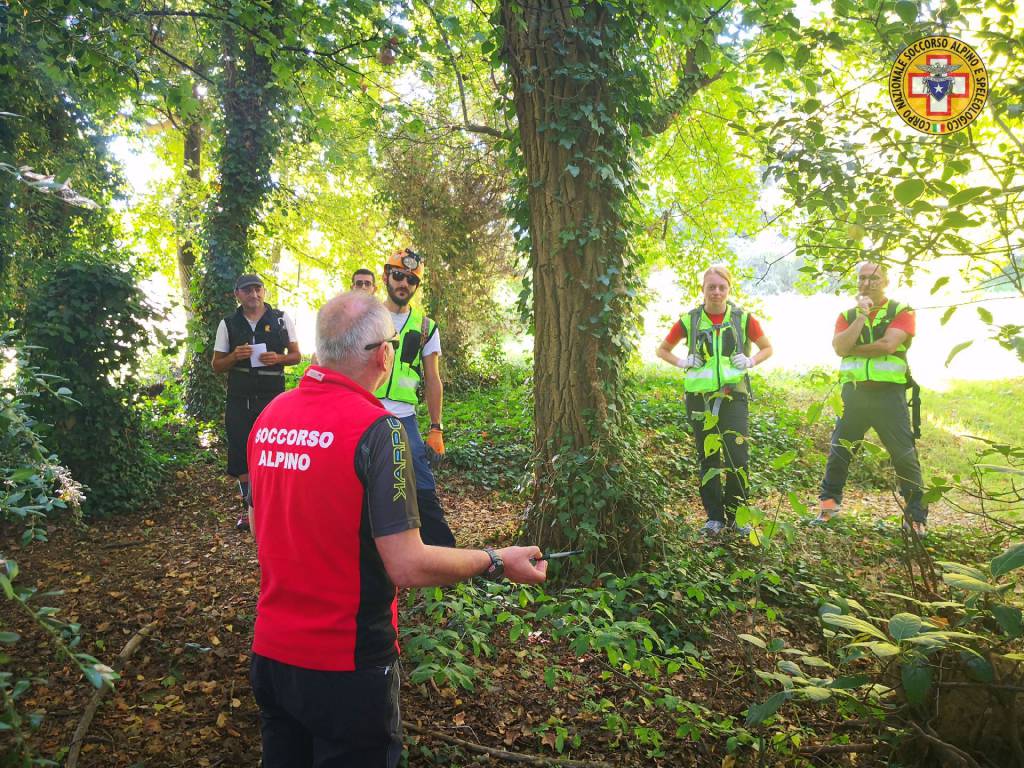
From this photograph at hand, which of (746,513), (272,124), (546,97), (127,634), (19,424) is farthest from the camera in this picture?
(272,124)

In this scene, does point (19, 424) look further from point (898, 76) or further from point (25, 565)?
point (25, 565)

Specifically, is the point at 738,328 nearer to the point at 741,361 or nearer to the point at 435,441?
the point at 741,361

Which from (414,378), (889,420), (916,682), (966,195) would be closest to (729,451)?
(889,420)

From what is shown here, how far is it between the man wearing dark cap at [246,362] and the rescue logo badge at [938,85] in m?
5.10

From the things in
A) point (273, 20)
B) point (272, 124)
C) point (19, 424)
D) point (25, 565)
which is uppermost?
point (272, 124)

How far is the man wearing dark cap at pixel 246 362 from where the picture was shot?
5.94 meters

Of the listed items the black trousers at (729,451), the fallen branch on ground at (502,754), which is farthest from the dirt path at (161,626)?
the black trousers at (729,451)

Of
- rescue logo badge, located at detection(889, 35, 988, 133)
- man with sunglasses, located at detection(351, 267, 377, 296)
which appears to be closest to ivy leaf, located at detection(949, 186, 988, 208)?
rescue logo badge, located at detection(889, 35, 988, 133)

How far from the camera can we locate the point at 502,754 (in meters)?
2.84

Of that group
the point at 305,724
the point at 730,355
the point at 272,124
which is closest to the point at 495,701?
the point at 305,724

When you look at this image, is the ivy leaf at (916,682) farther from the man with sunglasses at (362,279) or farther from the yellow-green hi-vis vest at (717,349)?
the man with sunglasses at (362,279)

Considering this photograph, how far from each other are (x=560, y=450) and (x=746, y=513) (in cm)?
228

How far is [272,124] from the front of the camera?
9344 mm

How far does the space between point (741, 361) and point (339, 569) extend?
14.3 ft
